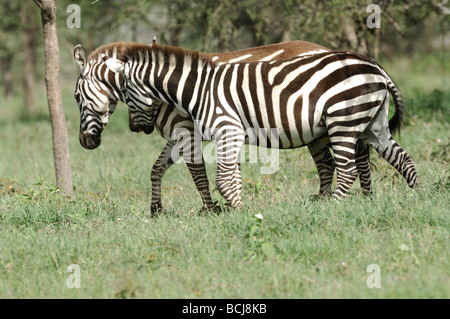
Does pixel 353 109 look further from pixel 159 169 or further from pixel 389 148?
pixel 159 169

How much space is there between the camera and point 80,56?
686 centimetres

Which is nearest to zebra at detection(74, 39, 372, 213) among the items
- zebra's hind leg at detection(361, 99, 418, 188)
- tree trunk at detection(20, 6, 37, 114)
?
zebra's hind leg at detection(361, 99, 418, 188)

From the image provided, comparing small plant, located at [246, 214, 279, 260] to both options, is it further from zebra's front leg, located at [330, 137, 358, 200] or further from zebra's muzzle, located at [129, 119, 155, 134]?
zebra's muzzle, located at [129, 119, 155, 134]

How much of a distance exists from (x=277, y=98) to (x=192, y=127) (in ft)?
3.76

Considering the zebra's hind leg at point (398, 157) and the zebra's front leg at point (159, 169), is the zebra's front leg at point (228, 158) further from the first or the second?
the zebra's hind leg at point (398, 157)

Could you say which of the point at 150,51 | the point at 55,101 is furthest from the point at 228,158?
the point at 55,101

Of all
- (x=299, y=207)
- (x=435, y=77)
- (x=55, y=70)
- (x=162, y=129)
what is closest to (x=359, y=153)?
(x=299, y=207)

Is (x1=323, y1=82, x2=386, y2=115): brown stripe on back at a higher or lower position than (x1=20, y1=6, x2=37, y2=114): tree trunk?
lower

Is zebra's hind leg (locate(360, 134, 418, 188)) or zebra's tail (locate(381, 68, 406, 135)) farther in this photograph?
zebra's tail (locate(381, 68, 406, 135))

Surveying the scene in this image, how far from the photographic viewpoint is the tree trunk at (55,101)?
7570mm

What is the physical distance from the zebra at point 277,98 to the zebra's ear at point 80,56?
43 cm

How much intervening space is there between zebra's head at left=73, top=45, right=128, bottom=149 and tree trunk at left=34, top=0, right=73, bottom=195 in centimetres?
78

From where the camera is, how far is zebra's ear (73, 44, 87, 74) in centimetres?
682
